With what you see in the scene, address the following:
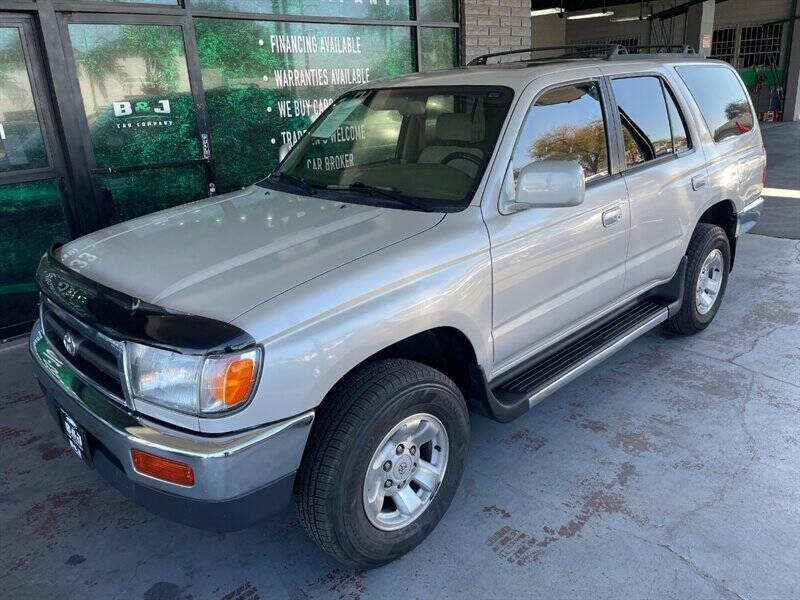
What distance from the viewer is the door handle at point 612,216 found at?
3.40m

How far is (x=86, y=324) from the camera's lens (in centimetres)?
235

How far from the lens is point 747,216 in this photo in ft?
16.1

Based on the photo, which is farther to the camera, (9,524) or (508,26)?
(508,26)

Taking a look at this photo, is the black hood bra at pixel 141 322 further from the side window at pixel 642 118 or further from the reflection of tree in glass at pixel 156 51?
the reflection of tree in glass at pixel 156 51

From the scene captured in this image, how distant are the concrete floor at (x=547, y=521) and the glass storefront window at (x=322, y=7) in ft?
13.0

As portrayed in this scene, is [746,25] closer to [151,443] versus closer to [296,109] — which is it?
[296,109]

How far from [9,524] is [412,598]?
77.1 inches

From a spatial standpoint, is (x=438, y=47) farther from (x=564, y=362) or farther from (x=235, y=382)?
(x=235, y=382)

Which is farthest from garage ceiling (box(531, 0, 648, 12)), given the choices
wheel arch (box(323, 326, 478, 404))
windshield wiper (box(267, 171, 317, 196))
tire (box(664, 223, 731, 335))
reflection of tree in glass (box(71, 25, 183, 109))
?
wheel arch (box(323, 326, 478, 404))

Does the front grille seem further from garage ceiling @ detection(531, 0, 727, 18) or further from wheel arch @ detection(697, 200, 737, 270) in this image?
garage ceiling @ detection(531, 0, 727, 18)

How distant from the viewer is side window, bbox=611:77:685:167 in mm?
3701

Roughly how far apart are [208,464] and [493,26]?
789 centimetres

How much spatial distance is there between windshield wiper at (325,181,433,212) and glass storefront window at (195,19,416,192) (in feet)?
10.8

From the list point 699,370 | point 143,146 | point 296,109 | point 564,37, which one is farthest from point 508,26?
point 564,37
